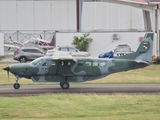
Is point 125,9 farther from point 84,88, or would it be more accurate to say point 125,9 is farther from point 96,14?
point 84,88

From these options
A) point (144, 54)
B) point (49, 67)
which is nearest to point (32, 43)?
point (144, 54)

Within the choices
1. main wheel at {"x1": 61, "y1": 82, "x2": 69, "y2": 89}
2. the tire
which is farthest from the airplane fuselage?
the tire

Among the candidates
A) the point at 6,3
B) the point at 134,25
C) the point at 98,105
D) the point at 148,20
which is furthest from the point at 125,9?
the point at 98,105

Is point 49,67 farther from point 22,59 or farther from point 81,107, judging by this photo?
point 22,59

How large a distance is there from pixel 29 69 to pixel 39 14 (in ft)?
148

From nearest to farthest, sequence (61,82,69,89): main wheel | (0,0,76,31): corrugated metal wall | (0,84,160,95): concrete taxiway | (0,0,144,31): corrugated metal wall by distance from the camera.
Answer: (0,84,160,95): concrete taxiway
(61,82,69,89): main wheel
(0,0,144,31): corrugated metal wall
(0,0,76,31): corrugated metal wall

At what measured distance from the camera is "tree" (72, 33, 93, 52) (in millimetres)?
52475

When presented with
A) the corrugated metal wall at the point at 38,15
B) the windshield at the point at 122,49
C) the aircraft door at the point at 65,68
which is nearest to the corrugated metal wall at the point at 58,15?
the corrugated metal wall at the point at 38,15

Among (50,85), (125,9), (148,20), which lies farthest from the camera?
(125,9)

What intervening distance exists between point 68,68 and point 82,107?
26.5ft

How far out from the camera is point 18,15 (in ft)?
233

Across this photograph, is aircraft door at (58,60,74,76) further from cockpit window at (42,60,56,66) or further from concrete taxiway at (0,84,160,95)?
concrete taxiway at (0,84,160,95)

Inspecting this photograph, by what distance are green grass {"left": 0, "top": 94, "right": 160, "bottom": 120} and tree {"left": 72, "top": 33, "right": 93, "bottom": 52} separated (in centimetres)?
2997

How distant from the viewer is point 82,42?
52.3m
